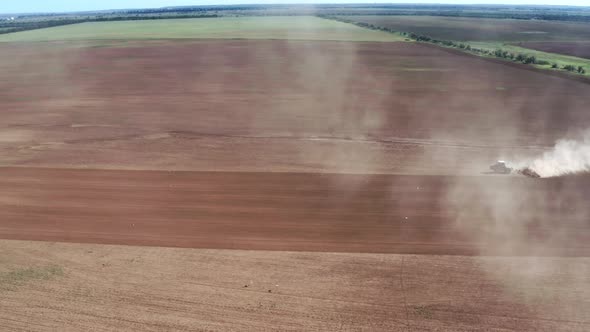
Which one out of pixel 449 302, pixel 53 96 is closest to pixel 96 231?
pixel 449 302

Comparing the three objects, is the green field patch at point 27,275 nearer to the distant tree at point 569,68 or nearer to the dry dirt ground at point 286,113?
the dry dirt ground at point 286,113

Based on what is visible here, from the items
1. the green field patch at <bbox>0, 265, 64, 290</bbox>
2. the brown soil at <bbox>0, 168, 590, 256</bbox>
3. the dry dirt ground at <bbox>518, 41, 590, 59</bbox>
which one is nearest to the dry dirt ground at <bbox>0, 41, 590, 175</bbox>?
the brown soil at <bbox>0, 168, 590, 256</bbox>

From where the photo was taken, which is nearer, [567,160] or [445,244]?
[445,244]

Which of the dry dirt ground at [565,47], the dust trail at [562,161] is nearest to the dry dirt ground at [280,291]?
the dust trail at [562,161]

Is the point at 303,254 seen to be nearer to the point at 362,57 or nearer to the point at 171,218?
the point at 171,218

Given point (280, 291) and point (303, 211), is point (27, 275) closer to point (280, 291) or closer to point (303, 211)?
point (280, 291)

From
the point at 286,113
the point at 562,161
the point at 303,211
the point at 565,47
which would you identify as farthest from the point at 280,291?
the point at 565,47

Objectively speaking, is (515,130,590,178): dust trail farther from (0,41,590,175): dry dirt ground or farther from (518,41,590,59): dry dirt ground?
(518,41,590,59): dry dirt ground
